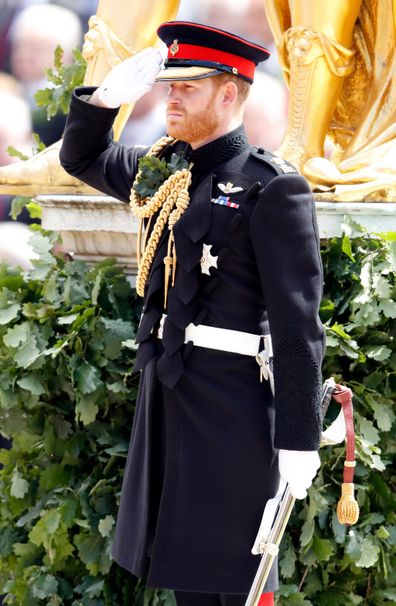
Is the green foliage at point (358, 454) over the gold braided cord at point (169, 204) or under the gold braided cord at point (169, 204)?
under

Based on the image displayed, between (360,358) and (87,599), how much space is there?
80 centimetres

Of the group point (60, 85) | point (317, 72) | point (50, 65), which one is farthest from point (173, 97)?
point (50, 65)

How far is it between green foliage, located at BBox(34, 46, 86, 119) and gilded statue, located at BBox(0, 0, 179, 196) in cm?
7

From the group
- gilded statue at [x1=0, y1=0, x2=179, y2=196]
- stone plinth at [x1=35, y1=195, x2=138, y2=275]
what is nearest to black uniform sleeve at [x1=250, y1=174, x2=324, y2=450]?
stone plinth at [x1=35, y1=195, x2=138, y2=275]

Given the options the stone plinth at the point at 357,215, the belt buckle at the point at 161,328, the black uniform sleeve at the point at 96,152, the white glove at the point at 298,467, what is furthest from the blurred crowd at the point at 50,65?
the white glove at the point at 298,467

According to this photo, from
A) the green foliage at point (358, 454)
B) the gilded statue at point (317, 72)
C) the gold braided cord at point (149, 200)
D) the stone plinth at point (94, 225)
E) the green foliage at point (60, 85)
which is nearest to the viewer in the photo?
the gold braided cord at point (149, 200)

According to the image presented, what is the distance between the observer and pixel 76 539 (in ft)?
8.99

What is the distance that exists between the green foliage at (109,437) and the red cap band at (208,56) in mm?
715

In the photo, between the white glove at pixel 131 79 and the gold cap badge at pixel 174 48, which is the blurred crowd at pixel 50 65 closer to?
the white glove at pixel 131 79

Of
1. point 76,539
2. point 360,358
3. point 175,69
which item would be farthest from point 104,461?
point 175,69

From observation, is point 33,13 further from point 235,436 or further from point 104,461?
point 235,436

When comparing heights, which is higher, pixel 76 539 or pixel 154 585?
pixel 154 585

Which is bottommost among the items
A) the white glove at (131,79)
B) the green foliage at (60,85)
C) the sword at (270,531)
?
the sword at (270,531)

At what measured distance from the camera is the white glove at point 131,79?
226 centimetres
